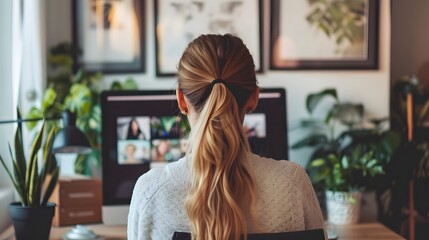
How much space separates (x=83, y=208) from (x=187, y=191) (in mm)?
1106

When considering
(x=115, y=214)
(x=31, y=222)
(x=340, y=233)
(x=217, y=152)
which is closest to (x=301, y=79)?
(x=340, y=233)

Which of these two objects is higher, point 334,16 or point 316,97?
point 334,16

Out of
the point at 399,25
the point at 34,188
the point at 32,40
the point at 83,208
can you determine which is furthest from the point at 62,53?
the point at 399,25

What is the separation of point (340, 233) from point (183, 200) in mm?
1109

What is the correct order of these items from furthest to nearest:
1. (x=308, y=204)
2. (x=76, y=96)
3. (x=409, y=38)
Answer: (x=409, y=38) → (x=76, y=96) → (x=308, y=204)

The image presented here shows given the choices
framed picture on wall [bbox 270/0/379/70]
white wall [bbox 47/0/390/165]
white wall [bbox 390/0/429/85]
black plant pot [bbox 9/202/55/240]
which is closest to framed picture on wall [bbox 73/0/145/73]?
white wall [bbox 47/0/390/165]

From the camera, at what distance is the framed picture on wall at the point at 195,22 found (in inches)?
108

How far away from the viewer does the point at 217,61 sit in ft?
4.24

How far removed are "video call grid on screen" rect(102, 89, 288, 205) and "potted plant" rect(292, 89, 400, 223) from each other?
0.37 meters

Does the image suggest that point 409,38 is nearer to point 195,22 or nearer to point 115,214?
point 195,22

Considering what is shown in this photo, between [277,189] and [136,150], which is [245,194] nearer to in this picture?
[277,189]

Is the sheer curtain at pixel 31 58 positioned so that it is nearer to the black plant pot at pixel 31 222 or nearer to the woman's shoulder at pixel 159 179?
the black plant pot at pixel 31 222

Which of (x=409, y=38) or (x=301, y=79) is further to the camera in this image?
(x=409, y=38)

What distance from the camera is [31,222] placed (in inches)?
71.3
